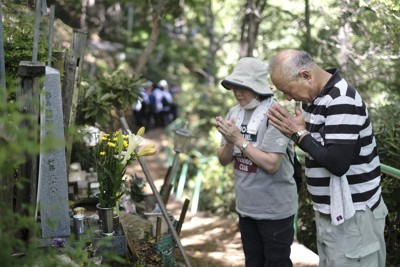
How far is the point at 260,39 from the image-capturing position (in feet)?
35.6

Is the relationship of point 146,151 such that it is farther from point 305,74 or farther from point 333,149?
point 333,149

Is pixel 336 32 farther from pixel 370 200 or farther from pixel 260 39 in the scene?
pixel 370 200

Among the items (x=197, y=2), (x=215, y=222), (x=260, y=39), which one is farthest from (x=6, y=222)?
(x=197, y=2)

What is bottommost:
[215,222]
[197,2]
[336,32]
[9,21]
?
[215,222]

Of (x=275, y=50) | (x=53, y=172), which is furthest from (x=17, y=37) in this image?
(x=275, y=50)

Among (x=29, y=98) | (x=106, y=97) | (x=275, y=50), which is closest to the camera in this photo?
(x=29, y=98)

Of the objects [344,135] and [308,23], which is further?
[308,23]

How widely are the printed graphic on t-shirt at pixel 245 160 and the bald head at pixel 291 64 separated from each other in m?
0.68

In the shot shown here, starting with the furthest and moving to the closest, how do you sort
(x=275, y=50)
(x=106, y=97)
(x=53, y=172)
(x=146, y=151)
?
(x=275, y=50) < (x=106, y=97) < (x=146, y=151) < (x=53, y=172)

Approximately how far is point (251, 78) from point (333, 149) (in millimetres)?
1027

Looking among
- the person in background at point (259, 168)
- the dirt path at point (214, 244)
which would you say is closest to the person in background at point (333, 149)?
the person in background at point (259, 168)

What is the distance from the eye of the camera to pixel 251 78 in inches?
132

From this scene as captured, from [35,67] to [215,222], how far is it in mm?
4800

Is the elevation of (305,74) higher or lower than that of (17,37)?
lower
